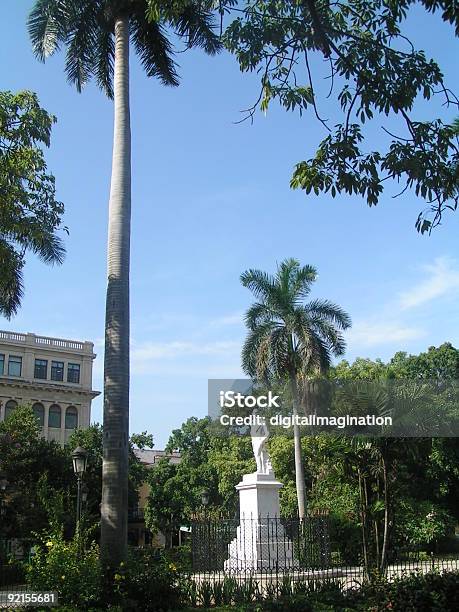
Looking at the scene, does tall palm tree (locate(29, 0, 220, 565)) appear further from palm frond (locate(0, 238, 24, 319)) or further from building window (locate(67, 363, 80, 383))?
building window (locate(67, 363, 80, 383))

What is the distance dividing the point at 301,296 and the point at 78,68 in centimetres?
1549

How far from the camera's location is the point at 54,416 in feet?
187

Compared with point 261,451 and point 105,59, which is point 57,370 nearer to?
point 261,451

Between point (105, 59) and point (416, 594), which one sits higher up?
point (105, 59)

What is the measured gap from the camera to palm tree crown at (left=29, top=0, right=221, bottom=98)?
57.4ft

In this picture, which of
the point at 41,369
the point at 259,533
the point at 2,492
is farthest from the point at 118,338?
the point at 41,369

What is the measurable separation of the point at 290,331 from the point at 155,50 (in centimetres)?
1490

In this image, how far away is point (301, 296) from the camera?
103ft

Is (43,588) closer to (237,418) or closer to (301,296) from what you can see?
(301,296)

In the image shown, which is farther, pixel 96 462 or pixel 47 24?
pixel 96 462

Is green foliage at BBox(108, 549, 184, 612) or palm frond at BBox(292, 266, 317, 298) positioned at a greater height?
palm frond at BBox(292, 266, 317, 298)

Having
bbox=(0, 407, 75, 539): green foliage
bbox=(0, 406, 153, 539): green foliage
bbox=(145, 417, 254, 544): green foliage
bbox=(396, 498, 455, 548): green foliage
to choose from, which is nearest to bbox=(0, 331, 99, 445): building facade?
bbox=(145, 417, 254, 544): green foliage

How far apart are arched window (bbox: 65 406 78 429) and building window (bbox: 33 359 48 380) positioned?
3521 millimetres

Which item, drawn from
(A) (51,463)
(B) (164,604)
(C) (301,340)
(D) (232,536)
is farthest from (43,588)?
(A) (51,463)
